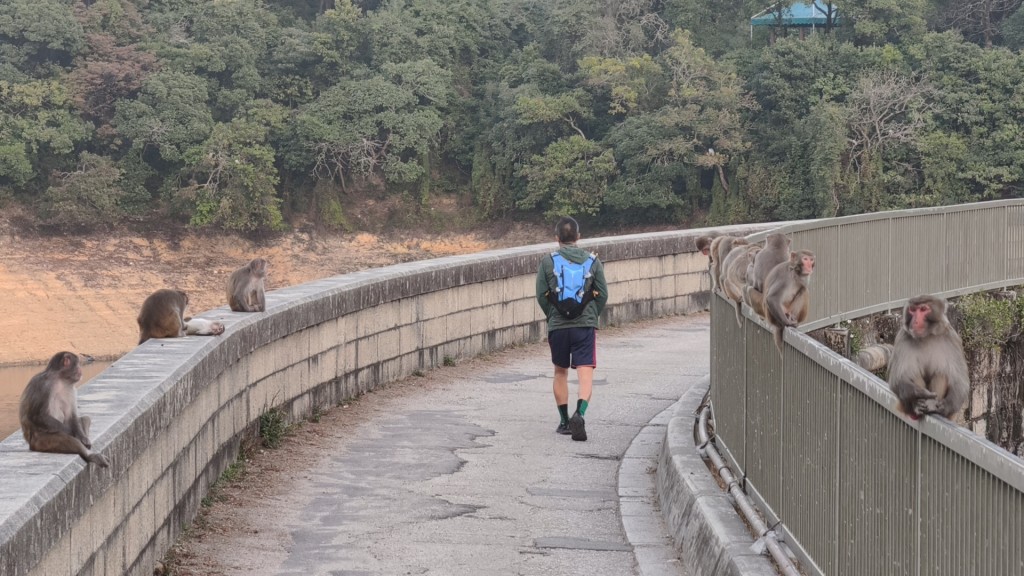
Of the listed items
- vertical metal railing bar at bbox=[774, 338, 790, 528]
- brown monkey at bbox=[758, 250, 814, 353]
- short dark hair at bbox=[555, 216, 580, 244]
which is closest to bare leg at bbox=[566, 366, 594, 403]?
short dark hair at bbox=[555, 216, 580, 244]

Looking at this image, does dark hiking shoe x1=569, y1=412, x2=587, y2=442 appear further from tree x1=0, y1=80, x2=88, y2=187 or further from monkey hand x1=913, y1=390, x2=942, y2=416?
tree x1=0, y1=80, x2=88, y2=187

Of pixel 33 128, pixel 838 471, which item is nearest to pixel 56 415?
pixel 838 471

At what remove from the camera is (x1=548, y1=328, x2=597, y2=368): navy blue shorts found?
34.1 ft

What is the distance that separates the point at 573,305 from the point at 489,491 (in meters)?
1.92

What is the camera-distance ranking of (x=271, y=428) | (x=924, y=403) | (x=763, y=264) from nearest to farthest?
(x=924, y=403) → (x=763, y=264) → (x=271, y=428)

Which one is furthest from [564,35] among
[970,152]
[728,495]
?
[728,495]

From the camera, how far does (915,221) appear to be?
49.2 feet

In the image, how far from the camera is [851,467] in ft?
17.1

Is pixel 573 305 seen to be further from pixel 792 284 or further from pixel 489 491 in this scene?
pixel 792 284

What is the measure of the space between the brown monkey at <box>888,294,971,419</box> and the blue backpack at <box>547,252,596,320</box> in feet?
18.1

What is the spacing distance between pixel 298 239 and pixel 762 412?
165 ft

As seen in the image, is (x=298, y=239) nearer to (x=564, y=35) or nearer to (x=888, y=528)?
(x=564, y=35)

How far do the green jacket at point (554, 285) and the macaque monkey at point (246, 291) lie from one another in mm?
2013

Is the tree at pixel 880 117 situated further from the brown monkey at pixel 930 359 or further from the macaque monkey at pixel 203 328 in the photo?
the brown monkey at pixel 930 359
